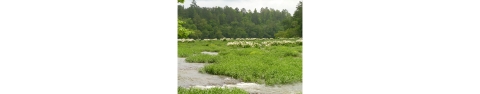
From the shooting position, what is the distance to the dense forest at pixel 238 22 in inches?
273

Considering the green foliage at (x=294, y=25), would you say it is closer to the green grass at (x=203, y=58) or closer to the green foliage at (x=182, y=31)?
the green grass at (x=203, y=58)

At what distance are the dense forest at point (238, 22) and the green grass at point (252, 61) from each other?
0.51 ft

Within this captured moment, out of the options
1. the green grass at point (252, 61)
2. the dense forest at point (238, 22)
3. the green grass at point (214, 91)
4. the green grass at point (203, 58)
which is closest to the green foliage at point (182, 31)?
the dense forest at point (238, 22)

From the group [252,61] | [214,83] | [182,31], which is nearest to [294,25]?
[252,61]

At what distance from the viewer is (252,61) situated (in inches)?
276

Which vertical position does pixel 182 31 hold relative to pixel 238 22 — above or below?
below

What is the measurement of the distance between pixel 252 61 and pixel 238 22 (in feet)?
1.59

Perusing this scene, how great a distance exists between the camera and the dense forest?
6.95m

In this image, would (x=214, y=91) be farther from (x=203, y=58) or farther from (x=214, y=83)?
(x=203, y=58)

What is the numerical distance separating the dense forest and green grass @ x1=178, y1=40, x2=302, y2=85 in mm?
156
